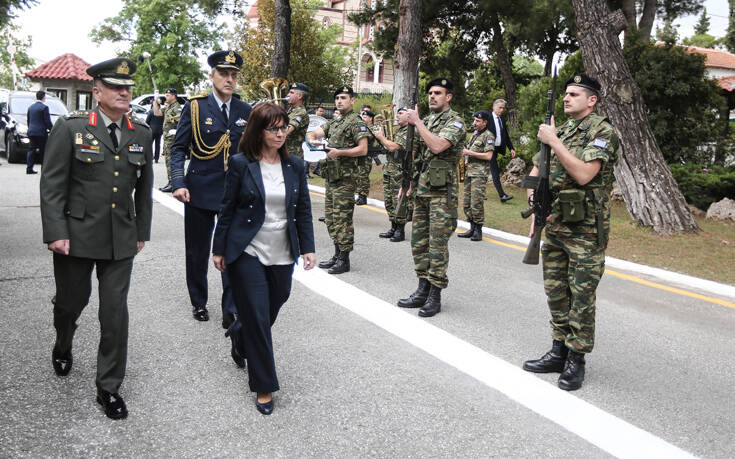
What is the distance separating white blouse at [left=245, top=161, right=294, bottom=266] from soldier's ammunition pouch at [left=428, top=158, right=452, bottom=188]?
213 centimetres

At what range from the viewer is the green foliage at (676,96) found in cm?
1293

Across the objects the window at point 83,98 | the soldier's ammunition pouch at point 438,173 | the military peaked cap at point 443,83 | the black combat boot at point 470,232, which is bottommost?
the black combat boot at point 470,232

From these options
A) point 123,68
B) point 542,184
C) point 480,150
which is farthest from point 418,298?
point 480,150

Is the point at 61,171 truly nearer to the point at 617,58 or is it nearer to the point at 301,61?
the point at 617,58

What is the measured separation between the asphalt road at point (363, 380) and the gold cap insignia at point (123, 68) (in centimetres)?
193

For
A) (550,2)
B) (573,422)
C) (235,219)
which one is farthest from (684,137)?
(235,219)

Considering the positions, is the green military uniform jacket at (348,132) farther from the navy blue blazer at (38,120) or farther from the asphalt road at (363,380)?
the navy blue blazer at (38,120)

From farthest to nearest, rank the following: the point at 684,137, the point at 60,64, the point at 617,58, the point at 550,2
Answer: the point at 60,64, the point at 550,2, the point at 684,137, the point at 617,58

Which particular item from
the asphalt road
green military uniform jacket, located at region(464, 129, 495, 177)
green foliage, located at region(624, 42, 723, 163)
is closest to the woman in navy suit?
the asphalt road

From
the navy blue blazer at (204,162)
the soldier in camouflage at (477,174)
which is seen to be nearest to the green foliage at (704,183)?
the soldier in camouflage at (477,174)

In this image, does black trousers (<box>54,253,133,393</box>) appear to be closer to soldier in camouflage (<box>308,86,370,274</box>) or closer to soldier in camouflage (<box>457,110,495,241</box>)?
soldier in camouflage (<box>308,86,370,274</box>)

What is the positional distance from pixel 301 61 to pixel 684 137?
23715 mm

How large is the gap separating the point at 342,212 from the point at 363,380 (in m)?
3.30

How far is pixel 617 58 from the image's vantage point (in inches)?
404
